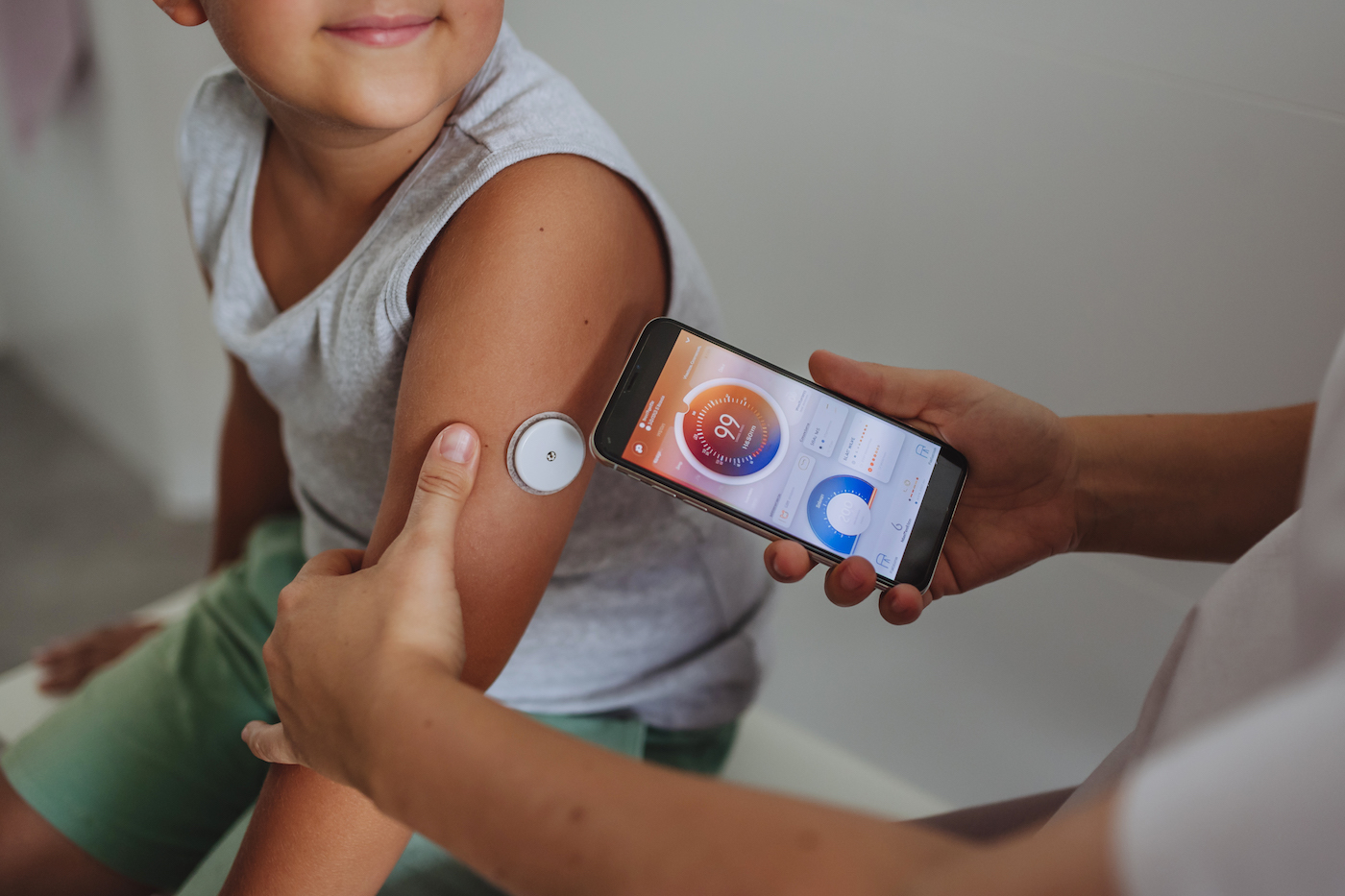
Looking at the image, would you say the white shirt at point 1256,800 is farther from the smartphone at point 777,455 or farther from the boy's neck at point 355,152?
the boy's neck at point 355,152

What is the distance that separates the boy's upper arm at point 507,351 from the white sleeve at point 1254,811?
1.08 feet

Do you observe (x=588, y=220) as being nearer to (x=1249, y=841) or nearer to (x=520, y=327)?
(x=520, y=327)

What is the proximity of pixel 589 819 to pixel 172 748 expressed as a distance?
57 cm

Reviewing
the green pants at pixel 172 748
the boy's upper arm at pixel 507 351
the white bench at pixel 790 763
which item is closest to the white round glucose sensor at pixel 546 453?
the boy's upper arm at pixel 507 351

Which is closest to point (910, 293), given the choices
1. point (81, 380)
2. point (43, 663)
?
point (43, 663)

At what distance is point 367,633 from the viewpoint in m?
0.41

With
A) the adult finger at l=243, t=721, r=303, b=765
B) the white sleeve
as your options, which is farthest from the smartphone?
the white sleeve

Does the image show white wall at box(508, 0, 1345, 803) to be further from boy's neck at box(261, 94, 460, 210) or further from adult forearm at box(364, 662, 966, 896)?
adult forearm at box(364, 662, 966, 896)

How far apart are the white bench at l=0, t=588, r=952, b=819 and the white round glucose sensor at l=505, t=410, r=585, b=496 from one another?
457mm

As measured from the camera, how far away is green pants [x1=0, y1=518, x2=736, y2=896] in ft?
2.35

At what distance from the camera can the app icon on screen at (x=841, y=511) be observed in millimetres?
568

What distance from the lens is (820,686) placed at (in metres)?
1.07

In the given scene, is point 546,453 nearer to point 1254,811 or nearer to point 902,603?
point 902,603

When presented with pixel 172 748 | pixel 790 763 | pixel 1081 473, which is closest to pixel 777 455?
pixel 1081 473
